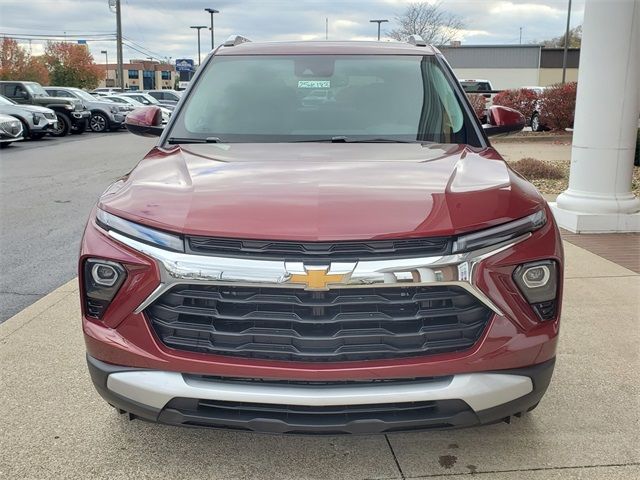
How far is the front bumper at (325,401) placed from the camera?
2.20 meters

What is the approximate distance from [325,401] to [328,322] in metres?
0.27

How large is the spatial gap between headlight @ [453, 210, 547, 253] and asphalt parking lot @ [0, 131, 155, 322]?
3.62m

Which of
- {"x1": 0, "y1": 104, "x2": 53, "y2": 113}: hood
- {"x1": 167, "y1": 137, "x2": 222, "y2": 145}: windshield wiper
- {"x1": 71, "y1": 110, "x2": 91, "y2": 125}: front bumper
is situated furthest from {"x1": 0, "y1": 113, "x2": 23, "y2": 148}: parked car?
{"x1": 167, "y1": 137, "x2": 222, "y2": 145}: windshield wiper

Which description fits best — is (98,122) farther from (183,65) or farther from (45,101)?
(183,65)

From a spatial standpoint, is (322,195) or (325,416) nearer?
(325,416)

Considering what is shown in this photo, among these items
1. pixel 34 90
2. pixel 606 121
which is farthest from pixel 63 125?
pixel 606 121

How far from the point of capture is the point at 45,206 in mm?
9094

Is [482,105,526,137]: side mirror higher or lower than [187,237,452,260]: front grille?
higher

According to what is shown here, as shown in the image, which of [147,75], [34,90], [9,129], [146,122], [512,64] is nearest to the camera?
[146,122]

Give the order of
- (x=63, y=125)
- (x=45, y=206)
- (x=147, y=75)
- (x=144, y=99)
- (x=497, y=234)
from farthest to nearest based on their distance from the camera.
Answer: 1. (x=147, y=75)
2. (x=144, y=99)
3. (x=63, y=125)
4. (x=45, y=206)
5. (x=497, y=234)

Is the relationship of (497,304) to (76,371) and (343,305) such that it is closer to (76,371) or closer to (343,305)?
(343,305)

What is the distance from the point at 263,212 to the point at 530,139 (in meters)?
Result: 19.1

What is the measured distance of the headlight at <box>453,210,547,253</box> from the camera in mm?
2256

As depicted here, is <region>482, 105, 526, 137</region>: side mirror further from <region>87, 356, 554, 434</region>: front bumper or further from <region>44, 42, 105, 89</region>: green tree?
<region>44, 42, 105, 89</region>: green tree
